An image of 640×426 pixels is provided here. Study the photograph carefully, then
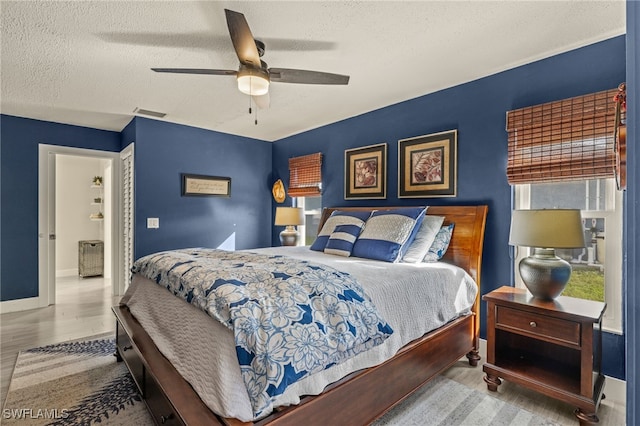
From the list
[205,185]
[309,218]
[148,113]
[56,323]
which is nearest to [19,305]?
[56,323]

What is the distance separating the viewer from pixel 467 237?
2746mm

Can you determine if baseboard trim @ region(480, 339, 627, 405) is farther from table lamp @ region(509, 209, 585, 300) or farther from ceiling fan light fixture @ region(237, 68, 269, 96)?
ceiling fan light fixture @ region(237, 68, 269, 96)

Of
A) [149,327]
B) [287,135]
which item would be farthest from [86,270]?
[149,327]

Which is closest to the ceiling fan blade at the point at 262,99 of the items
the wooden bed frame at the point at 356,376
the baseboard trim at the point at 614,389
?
the wooden bed frame at the point at 356,376

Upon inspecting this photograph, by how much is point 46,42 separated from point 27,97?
154 cm

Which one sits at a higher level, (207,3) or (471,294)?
(207,3)

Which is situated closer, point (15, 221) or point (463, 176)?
point (463, 176)

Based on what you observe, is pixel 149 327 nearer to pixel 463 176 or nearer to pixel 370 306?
pixel 370 306

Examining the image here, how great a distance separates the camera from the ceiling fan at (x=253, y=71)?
1.82 metres

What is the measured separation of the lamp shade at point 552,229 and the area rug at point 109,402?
1064 mm

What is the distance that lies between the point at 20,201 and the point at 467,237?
5325 millimetres

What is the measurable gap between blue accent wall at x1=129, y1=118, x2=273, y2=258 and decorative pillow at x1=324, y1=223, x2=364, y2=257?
228cm

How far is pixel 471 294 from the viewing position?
101 inches

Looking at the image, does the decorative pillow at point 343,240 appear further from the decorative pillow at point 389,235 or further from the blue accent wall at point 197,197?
the blue accent wall at point 197,197
